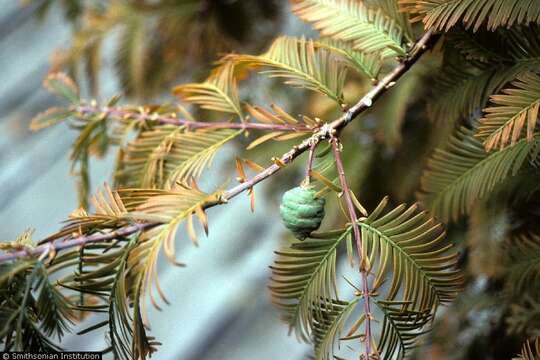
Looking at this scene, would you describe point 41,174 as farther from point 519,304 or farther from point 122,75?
point 519,304

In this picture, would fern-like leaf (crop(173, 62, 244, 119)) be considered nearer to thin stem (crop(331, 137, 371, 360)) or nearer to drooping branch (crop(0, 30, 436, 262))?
drooping branch (crop(0, 30, 436, 262))

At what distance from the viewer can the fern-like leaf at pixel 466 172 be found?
46 centimetres

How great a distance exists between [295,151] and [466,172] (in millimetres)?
161

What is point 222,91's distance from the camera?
1.69ft

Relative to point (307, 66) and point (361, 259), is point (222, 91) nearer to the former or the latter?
point (307, 66)

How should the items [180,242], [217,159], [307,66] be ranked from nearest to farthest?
1. [307,66]
2. [180,242]
3. [217,159]

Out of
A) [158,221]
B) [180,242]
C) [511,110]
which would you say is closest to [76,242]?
[158,221]

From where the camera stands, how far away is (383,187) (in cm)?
79

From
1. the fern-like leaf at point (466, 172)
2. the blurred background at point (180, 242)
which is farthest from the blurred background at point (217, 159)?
the fern-like leaf at point (466, 172)

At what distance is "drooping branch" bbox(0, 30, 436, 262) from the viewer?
36 cm

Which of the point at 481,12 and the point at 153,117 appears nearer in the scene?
the point at 481,12

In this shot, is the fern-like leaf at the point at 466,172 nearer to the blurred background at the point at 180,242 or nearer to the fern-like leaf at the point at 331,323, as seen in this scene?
the fern-like leaf at the point at 331,323

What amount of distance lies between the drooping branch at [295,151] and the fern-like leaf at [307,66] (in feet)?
0.10

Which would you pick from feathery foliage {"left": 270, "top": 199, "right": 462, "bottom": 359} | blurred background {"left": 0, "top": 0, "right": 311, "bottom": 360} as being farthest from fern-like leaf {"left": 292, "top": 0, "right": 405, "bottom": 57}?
blurred background {"left": 0, "top": 0, "right": 311, "bottom": 360}
